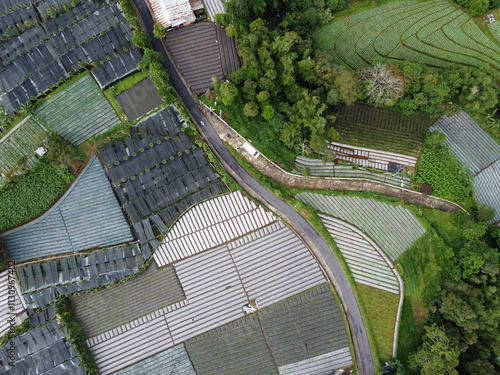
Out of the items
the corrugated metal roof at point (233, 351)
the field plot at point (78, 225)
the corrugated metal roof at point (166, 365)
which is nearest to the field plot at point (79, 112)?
the field plot at point (78, 225)

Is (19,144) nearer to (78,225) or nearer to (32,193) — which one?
(32,193)

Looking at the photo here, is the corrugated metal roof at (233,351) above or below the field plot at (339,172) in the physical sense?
below

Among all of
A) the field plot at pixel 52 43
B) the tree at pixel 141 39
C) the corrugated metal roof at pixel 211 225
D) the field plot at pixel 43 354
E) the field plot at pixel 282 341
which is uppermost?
the field plot at pixel 52 43

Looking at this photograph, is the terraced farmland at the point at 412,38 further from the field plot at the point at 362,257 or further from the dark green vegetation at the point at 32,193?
the dark green vegetation at the point at 32,193

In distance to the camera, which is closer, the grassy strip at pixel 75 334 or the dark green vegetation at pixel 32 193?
the grassy strip at pixel 75 334

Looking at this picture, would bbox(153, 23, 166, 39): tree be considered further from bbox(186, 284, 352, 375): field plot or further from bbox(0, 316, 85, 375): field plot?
bbox(0, 316, 85, 375): field plot

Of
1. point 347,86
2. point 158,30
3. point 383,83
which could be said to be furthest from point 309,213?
point 158,30
